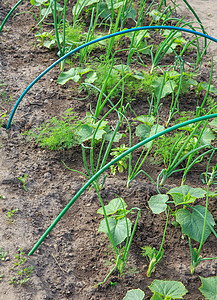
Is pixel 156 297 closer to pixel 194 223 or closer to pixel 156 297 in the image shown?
pixel 156 297

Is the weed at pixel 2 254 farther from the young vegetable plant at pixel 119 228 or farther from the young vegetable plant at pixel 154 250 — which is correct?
the young vegetable plant at pixel 154 250

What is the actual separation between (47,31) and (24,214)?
2036 mm

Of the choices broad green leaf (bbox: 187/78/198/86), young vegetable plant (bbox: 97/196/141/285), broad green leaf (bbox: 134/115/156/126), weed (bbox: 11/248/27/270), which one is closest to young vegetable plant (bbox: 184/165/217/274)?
young vegetable plant (bbox: 97/196/141/285)

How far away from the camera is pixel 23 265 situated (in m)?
1.66

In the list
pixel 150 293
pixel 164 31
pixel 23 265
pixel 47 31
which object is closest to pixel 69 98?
pixel 47 31

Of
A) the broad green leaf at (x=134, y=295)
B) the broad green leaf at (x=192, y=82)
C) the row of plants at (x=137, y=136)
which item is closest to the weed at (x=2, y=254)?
the row of plants at (x=137, y=136)

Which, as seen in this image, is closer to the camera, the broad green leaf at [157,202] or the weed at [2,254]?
the weed at [2,254]

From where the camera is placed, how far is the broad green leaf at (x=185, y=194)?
6.10 ft

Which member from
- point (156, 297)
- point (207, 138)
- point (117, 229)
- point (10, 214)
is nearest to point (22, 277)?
point (10, 214)

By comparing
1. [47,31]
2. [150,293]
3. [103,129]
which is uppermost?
[47,31]

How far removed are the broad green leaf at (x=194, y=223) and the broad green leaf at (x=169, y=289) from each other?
10.8 inches

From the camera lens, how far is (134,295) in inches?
60.4

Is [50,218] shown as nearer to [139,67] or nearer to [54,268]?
[54,268]

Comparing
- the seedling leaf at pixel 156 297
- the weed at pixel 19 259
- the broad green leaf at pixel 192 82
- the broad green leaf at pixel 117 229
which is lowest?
the weed at pixel 19 259
